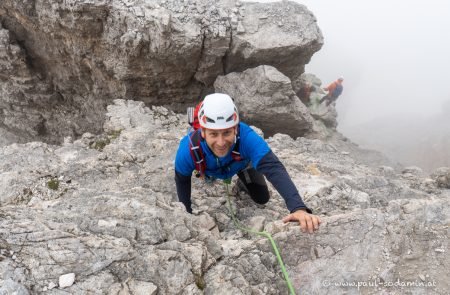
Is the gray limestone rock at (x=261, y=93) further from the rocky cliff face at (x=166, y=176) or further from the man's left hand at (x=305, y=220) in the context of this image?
the man's left hand at (x=305, y=220)

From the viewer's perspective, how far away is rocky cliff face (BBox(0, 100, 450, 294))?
320 centimetres

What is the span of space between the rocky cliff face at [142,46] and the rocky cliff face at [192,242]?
5067 mm

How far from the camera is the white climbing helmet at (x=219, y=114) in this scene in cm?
450

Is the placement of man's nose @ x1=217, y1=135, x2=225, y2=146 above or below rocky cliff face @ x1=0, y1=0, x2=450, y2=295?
above

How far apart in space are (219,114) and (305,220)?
5.70 ft

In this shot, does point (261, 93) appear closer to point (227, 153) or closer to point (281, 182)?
point (227, 153)

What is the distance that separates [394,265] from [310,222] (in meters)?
1.14

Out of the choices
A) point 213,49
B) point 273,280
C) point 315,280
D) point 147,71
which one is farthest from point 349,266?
point 147,71

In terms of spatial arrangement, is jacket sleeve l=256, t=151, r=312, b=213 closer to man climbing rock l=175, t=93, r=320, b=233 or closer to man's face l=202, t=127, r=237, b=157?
man climbing rock l=175, t=93, r=320, b=233

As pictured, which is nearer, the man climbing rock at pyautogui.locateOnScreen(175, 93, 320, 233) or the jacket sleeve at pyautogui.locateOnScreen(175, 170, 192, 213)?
the man climbing rock at pyautogui.locateOnScreen(175, 93, 320, 233)

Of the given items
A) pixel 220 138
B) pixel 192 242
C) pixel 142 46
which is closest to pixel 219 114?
pixel 220 138

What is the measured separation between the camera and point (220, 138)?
15.1ft

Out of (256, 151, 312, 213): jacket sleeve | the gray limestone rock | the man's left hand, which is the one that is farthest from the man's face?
the gray limestone rock

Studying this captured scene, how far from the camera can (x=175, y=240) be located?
12.5 feet
